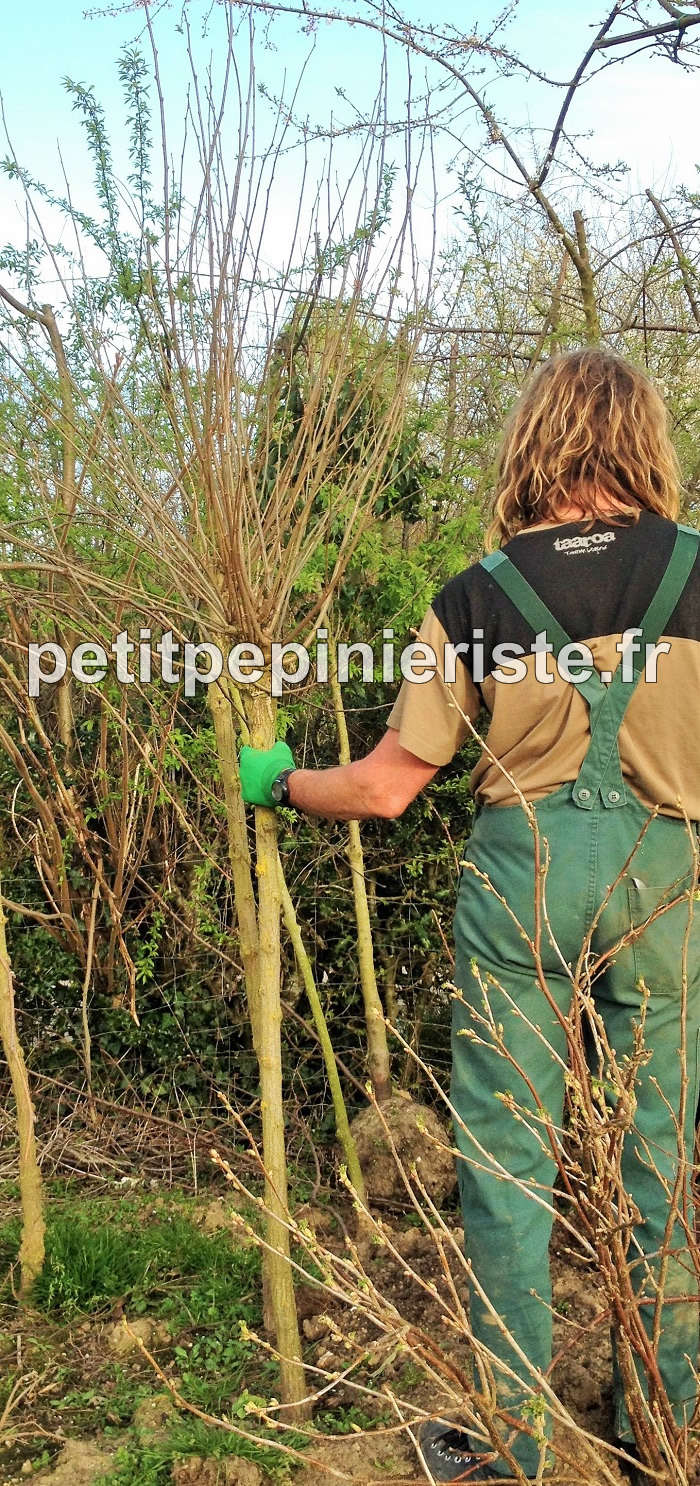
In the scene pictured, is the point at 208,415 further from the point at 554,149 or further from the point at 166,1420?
the point at 554,149

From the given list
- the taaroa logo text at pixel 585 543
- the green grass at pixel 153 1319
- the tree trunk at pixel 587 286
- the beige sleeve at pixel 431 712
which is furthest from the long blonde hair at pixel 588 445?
the green grass at pixel 153 1319

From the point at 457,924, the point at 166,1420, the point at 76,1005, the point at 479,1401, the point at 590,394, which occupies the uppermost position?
the point at 590,394

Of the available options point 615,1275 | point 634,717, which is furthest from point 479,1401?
point 634,717

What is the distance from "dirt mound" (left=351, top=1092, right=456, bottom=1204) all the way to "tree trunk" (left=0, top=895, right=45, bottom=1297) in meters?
1.08

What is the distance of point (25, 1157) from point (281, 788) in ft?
4.98

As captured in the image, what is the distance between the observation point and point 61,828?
4336 mm

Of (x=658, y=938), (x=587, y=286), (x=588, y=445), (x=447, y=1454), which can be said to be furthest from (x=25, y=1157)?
(x=587, y=286)

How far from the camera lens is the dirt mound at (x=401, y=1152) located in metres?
3.60

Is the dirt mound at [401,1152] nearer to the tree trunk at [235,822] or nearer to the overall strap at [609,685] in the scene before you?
the tree trunk at [235,822]

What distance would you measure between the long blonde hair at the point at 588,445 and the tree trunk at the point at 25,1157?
1.91m

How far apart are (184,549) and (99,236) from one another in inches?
45.8

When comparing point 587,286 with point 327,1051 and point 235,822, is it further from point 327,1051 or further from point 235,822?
point 327,1051

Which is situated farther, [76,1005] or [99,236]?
[76,1005]

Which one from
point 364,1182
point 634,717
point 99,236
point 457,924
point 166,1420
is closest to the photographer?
point 634,717
